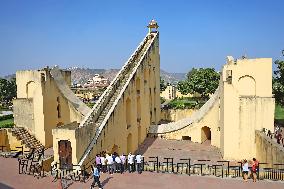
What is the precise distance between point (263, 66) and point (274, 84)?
861 centimetres

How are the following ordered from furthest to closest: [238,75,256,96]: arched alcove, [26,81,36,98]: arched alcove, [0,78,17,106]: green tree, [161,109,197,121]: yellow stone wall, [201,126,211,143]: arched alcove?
[0,78,17,106]: green tree → [161,109,197,121]: yellow stone wall → [201,126,211,143]: arched alcove → [26,81,36,98]: arched alcove → [238,75,256,96]: arched alcove

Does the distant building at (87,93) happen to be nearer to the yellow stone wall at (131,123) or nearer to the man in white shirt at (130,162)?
the yellow stone wall at (131,123)

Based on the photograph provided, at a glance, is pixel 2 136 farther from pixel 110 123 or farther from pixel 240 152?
pixel 240 152

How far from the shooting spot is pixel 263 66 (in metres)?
21.0

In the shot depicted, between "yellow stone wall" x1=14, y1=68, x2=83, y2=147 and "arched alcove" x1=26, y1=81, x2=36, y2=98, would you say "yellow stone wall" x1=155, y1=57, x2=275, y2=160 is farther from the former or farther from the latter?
"arched alcove" x1=26, y1=81, x2=36, y2=98

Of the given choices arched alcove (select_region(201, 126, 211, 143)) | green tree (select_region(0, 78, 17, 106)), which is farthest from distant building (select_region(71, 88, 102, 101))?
arched alcove (select_region(201, 126, 211, 143))

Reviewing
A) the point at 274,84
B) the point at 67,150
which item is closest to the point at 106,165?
the point at 67,150

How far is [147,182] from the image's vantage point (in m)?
15.7

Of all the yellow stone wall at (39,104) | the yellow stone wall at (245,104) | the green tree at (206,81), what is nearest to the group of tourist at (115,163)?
the yellow stone wall at (245,104)

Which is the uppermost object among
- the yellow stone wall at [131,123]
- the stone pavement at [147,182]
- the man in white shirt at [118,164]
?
the yellow stone wall at [131,123]

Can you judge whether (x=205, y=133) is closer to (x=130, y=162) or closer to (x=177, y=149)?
(x=177, y=149)

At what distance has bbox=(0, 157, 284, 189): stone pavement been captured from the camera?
1485cm

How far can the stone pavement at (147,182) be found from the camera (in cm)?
1485

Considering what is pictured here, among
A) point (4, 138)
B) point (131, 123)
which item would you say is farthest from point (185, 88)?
point (4, 138)
